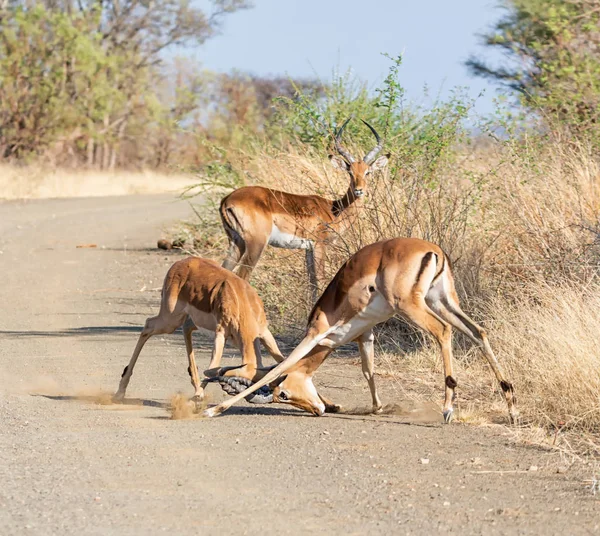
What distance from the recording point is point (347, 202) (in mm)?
12219

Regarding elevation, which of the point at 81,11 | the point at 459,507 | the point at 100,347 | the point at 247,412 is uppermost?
the point at 459,507

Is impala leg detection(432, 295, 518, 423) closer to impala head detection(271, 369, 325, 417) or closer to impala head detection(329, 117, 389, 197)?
impala head detection(271, 369, 325, 417)

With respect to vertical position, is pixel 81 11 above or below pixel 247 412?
below

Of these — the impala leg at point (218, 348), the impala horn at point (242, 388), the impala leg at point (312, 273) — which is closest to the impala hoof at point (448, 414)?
the impala horn at point (242, 388)

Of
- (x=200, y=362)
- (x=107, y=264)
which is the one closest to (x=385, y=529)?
(x=200, y=362)

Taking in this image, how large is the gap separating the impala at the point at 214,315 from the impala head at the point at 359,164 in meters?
3.08

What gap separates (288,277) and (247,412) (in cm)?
449

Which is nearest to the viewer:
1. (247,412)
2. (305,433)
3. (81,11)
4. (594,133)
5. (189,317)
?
(305,433)

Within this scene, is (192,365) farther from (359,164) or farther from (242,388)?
(359,164)

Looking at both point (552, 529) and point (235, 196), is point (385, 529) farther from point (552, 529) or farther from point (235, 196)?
point (235, 196)

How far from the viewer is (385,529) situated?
4.94 m

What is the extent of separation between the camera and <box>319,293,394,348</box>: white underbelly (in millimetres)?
7641

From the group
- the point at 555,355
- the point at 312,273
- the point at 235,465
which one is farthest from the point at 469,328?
the point at 312,273

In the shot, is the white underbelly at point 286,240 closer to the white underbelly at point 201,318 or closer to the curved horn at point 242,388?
the white underbelly at point 201,318
